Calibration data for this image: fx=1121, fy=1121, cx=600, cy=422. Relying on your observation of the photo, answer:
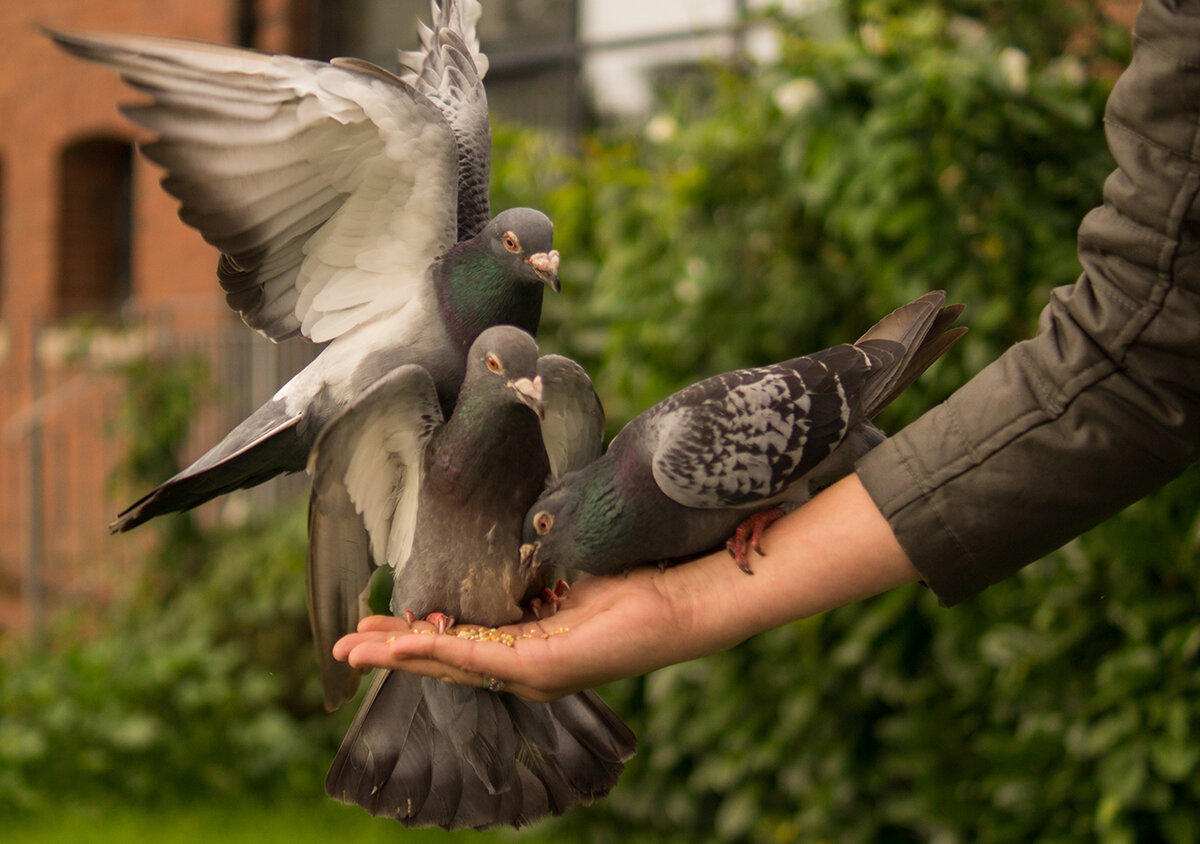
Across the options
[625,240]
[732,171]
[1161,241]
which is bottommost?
[625,240]

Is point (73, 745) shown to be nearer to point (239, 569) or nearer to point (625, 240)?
point (239, 569)

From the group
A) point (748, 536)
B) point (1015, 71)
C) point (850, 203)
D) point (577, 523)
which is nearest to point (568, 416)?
point (577, 523)

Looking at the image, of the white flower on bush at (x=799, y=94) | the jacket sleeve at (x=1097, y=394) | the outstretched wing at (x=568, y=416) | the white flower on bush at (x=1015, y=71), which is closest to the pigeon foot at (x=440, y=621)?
the outstretched wing at (x=568, y=416)

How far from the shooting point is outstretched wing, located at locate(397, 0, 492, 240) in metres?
1.83

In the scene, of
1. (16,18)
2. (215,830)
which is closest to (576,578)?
(215,830)

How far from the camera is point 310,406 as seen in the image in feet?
5.38

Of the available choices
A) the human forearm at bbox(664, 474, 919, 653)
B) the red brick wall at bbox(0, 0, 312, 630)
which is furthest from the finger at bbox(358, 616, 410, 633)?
the red brick wall at bbox(0, 0, 312, 630)

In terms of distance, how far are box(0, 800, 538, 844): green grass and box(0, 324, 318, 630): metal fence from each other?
2411 mm

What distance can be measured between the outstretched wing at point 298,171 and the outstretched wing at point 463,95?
17 centimetres

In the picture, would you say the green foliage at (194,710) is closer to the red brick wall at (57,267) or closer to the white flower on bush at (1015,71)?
the red brick wall at (57,267)

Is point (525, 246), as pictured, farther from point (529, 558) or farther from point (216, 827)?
point (216, 827)

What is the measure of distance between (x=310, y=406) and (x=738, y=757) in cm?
300

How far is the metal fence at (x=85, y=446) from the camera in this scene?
8.31 meters

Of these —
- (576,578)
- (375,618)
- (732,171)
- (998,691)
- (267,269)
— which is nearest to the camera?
(267,269)
